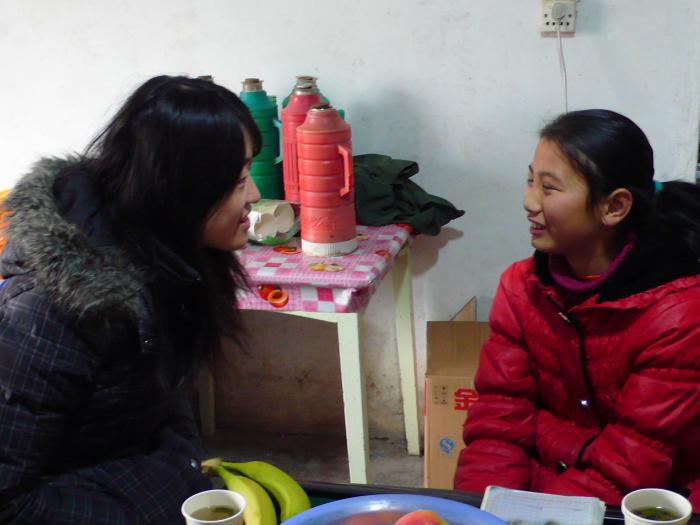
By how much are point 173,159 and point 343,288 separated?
33.5 inches

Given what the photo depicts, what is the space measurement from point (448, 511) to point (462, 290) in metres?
1.71

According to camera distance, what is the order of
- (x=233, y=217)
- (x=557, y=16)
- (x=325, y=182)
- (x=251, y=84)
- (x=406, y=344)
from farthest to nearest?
(x=406, y=344) → (x=251, y=84) → (x=557, y=16) → (x=325, y=182) → (x=233, y=217)

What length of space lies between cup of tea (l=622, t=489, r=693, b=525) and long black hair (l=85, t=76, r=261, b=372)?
0.73 m

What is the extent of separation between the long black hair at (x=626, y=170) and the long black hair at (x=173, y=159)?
0.62 meters

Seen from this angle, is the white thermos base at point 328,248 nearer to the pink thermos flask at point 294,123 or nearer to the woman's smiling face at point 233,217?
the pink thermos flask at point 294,123

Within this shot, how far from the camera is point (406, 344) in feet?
9.04

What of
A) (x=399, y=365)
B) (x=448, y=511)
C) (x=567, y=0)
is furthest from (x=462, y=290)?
(x=448, y=511)

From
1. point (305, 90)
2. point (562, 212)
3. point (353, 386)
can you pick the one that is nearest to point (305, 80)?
point (305, 90)

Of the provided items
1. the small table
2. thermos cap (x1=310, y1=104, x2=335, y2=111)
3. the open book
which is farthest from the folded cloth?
the open book

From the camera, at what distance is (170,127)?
1.33 meters

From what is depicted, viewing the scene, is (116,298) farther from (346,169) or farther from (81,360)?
(346,169)

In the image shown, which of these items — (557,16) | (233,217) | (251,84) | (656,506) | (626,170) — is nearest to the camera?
(656,506)

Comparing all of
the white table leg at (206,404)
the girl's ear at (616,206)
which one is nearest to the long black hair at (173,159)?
the girl's ear at (616,206)

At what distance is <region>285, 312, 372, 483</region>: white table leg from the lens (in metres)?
2.17
